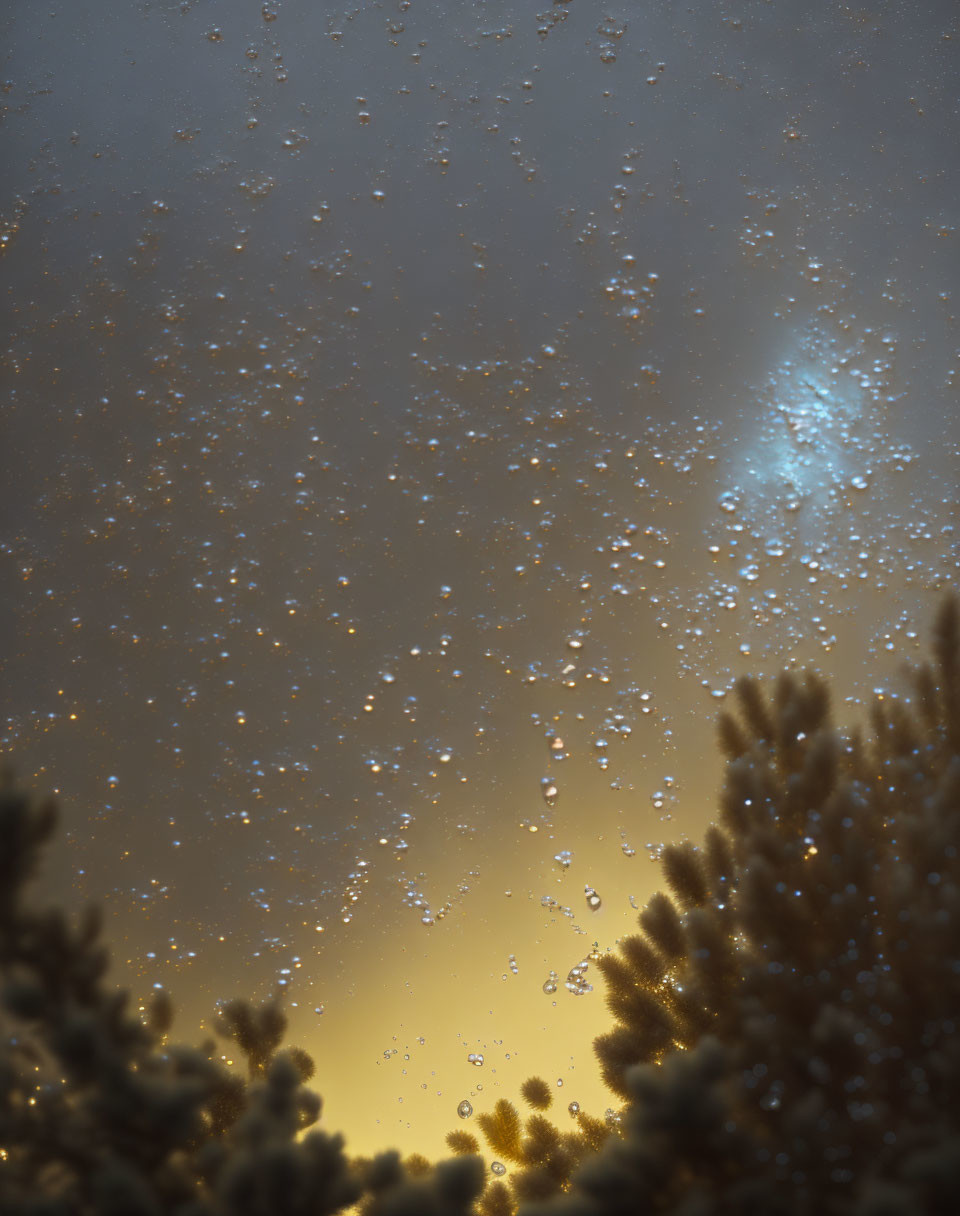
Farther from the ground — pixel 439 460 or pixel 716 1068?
pixel 439 460

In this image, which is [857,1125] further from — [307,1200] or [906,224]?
[906,224]

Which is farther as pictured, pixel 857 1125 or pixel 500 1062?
pixel 500 1062

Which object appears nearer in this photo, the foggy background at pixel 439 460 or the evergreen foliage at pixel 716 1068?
the evergreen foliage at pixel 716 1068

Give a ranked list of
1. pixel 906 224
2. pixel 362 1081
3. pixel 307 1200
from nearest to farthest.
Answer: pixel 307 1200 < pixel 362 1081 < pixel 906 224

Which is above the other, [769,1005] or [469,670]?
[469,670]

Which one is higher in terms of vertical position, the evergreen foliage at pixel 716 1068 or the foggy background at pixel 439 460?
the foggy background at pixel 439 460

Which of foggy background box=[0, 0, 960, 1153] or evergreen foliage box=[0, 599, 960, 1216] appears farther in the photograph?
foggy background box=[0, 0, 960, 1153]

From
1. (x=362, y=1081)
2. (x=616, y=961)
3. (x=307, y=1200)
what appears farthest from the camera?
(x=362, y=1081)

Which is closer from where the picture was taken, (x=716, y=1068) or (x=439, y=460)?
(x=716, y=1068)

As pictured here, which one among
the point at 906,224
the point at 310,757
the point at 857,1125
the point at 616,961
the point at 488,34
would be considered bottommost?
the point at 857,1125

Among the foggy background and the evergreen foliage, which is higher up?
the foggy background

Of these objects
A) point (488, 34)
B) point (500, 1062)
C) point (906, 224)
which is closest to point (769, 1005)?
point (500, 1062)
